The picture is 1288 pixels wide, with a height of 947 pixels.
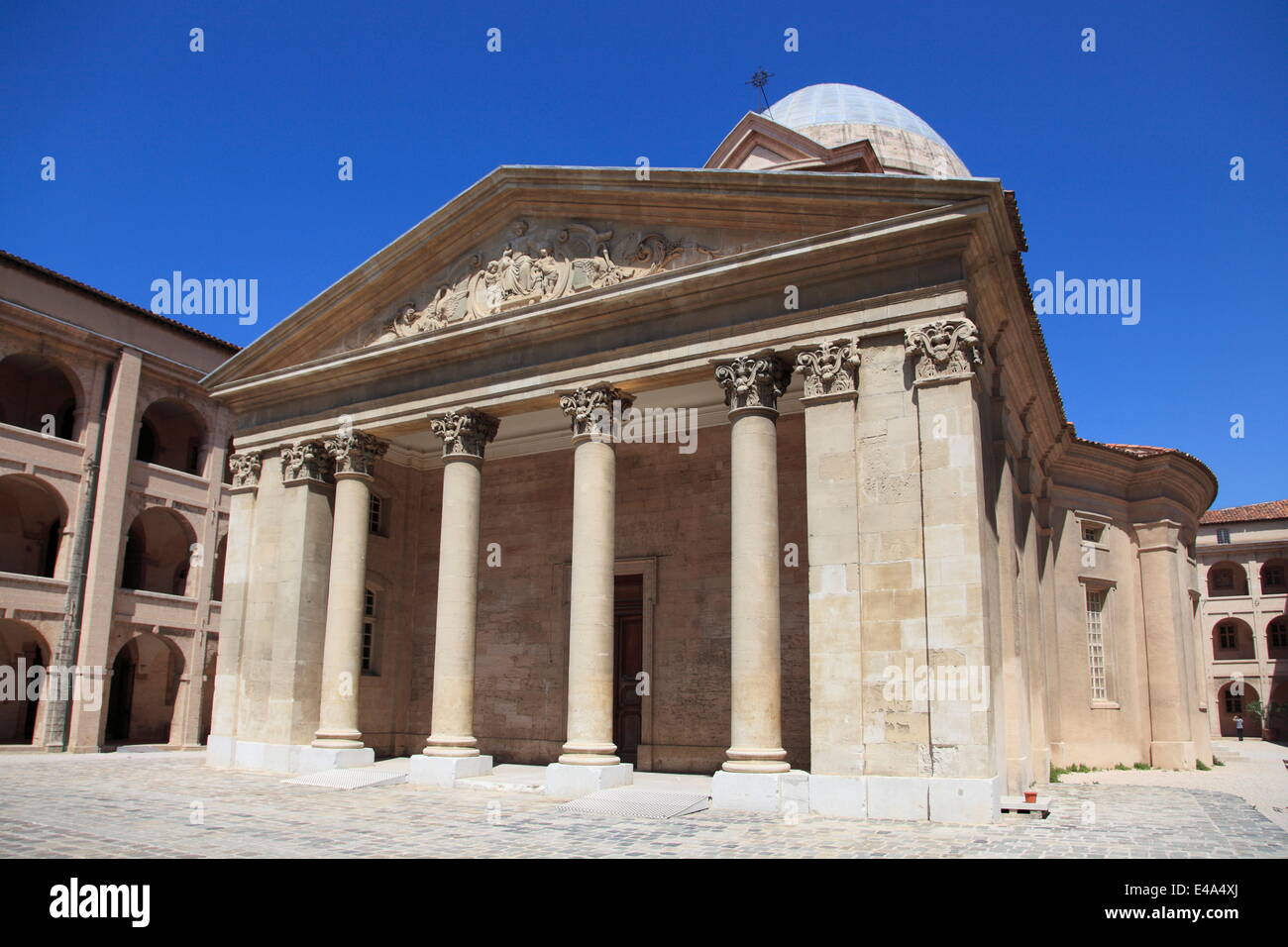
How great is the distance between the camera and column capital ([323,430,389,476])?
69.9 ft

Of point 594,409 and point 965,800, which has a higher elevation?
point 594,409

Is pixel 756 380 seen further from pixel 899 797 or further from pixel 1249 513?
pixel 1249 513

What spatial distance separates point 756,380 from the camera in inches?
642

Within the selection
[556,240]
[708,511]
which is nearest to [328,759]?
[708,511]

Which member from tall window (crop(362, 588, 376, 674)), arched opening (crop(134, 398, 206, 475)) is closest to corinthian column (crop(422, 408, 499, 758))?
tall window (crop(362, 588, 376, 674))

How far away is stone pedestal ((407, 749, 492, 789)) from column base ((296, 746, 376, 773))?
219 cm

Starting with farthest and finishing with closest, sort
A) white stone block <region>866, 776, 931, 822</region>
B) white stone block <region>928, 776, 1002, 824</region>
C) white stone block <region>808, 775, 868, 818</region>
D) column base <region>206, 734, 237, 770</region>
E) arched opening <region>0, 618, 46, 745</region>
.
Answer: arched opening <region>0, 618, 46, 745</region>
column base <region>206, 734, 237, 770</region>
white stone block <region>808, 775, 868, 818</region>
white stone block <region>866, 776, 931, 822</region>
white stone block <region>928, 776, 1002, 824</region>

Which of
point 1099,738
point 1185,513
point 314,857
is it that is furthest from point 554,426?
point 1185,513

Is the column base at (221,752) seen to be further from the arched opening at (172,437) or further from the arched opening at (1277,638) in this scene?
the arched opening at (1277,638)

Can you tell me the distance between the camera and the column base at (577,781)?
1625 cm

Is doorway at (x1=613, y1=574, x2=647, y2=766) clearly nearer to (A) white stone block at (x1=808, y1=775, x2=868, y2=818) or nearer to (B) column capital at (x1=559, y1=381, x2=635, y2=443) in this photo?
(B) column capital at (x1=559, y1=381, x2=635, y2=443)

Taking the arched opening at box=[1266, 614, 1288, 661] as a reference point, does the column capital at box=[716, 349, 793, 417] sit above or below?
above

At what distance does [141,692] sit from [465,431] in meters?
21.2
